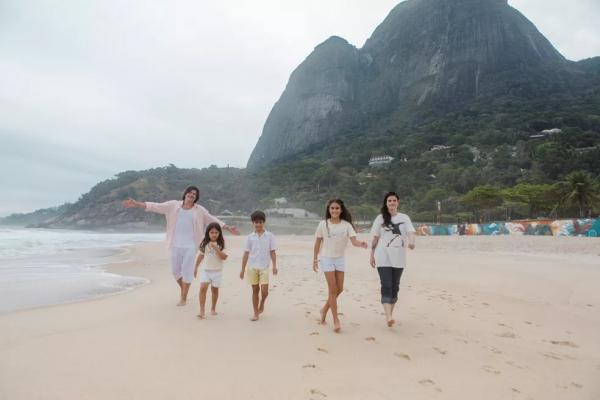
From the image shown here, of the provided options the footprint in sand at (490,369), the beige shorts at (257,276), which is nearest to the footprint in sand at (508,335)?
the footprint in sand at (490,369)

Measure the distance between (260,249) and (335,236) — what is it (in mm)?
1089

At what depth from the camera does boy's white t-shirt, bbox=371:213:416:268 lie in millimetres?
4965

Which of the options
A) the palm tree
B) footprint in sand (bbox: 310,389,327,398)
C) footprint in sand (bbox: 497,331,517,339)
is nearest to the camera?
footprint in sand (bbox: 310,389,327,398)

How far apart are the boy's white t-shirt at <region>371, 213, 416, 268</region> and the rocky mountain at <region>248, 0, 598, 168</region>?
133m

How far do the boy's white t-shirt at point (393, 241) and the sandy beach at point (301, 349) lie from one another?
885 millimetres

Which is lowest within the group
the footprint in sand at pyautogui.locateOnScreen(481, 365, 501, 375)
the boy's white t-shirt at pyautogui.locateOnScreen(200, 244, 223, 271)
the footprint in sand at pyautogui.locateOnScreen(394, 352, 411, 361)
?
the footprint in sand at pyautogui.locateOnScreen(481, 365, 501, 375)

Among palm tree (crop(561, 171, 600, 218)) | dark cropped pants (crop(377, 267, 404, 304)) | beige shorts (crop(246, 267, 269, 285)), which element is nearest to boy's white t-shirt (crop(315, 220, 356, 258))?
dark cropped pants (crop(377, 267, 404, 304))

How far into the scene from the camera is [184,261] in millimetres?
5984

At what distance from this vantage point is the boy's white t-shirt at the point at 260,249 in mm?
5156

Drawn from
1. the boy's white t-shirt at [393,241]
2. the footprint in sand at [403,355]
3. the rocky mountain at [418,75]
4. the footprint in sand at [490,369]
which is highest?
the rocky mountain at [418,75]

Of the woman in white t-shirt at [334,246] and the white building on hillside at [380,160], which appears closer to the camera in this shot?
the woman in white t-shirt at [334,246]

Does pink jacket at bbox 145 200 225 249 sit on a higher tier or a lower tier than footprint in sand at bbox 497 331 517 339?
higher

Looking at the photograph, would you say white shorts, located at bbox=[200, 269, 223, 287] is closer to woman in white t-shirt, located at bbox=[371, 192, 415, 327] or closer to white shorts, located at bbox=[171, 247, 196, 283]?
white shorts, located at bbox=[171, 247, 196, 283]

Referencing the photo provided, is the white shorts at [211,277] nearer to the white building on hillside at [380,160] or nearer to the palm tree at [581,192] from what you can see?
the palm tree at [581,192]
